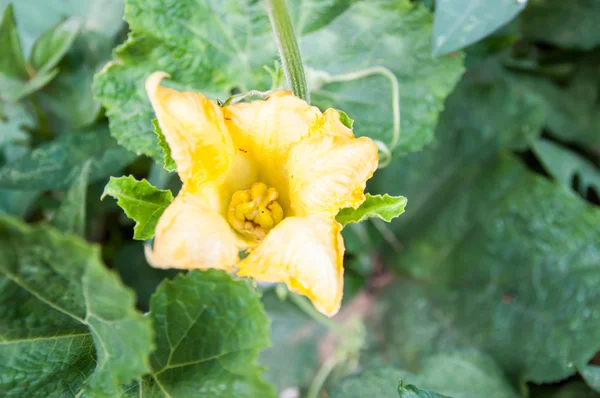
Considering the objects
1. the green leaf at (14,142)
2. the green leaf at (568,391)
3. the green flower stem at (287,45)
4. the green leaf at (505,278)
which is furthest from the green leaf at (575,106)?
the green leaf at (14,142)


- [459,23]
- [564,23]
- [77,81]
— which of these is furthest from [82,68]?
[564,23]

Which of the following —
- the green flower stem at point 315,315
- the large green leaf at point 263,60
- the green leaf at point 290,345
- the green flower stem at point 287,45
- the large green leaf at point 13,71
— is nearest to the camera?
the green flower stem at point 287,45

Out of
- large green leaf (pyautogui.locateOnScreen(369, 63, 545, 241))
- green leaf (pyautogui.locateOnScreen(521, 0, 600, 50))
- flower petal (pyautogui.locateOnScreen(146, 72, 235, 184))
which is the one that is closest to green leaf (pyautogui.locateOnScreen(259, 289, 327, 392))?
large green leaf (pyautogui.locateOnScreen(369, 63, 545, 241))

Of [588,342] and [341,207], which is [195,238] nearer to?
[341,207]

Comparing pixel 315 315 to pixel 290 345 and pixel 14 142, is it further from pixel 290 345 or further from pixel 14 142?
pixel 14 142

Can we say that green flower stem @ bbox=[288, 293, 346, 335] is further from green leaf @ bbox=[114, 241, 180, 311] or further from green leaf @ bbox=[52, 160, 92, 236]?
green leaf @ bbox=[52, 160, 92, 236]

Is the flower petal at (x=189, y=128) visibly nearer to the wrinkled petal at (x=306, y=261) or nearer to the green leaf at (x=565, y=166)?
the wrinkled petal at (x=306, y=261)
